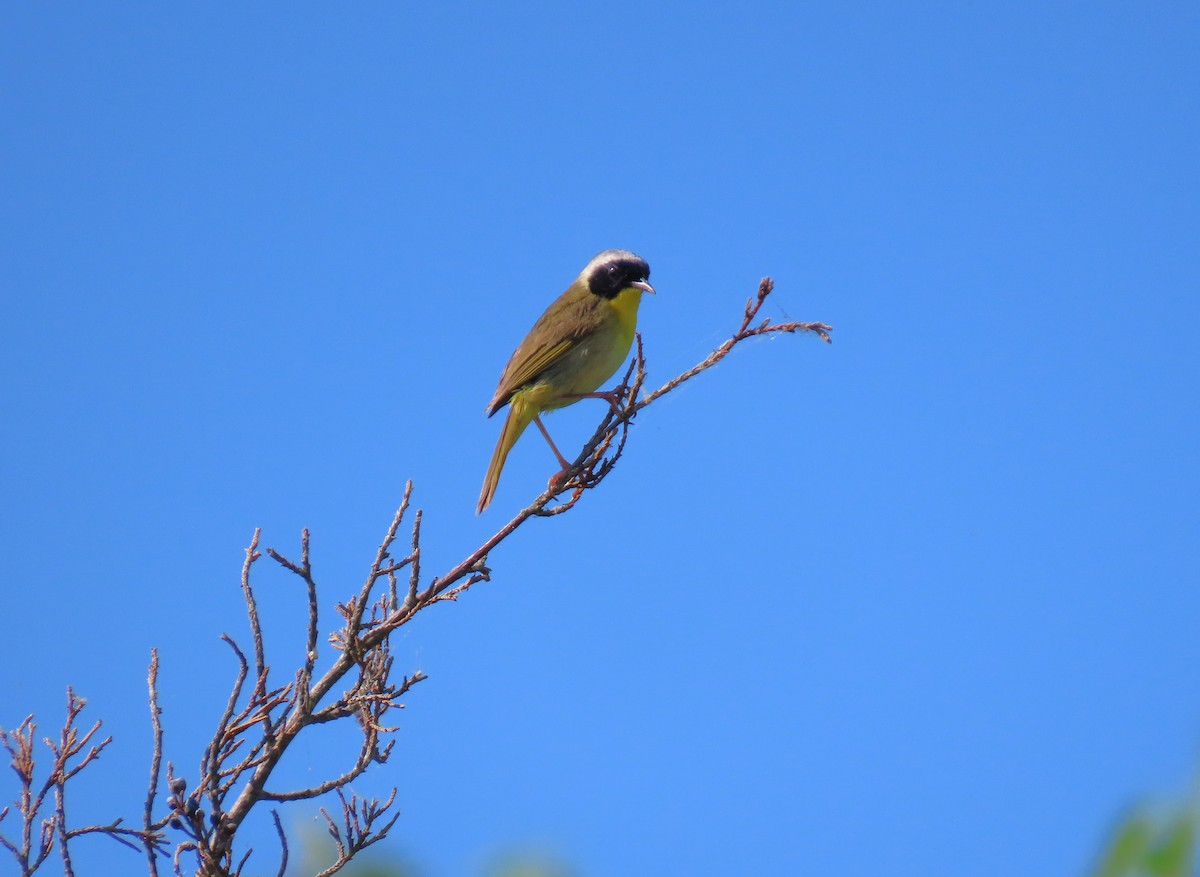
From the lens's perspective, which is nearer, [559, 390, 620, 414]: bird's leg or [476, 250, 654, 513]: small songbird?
[559, 390, 620, 414]: bird's leg

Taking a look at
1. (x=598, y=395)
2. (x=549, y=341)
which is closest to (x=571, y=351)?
(x=549, y=341)

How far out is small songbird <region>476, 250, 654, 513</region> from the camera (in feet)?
18.0

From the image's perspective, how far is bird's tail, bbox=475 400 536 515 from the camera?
5125 millimetres

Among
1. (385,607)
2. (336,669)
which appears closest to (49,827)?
(336,669)

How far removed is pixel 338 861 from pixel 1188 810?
254 centimetres

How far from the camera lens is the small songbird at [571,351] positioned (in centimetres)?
549

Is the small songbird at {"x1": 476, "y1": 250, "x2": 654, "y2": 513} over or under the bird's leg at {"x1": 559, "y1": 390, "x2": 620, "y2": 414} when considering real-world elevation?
over

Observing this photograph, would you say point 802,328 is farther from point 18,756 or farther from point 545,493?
point 18,756

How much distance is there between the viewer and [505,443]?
5.35 meters

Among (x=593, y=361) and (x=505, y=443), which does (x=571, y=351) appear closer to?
(x=593, y=361)

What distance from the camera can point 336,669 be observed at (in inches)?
138

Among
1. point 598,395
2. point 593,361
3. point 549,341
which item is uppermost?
point 549,341

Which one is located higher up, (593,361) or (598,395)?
(593,361)

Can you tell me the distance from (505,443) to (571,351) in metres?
0.63
